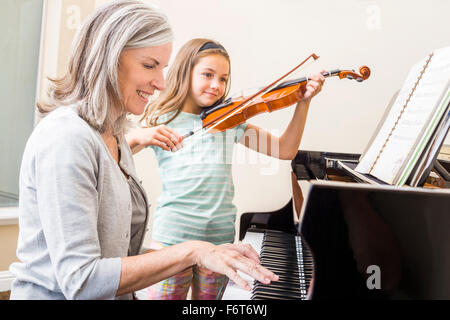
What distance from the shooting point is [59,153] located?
71cm

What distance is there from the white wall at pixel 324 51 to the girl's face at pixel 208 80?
0.82 ft

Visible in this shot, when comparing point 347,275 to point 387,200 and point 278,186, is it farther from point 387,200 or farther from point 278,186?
point 278,186

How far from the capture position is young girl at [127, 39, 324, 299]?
5.32 feet

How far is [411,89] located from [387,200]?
0.48m

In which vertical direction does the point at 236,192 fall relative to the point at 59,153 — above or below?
below

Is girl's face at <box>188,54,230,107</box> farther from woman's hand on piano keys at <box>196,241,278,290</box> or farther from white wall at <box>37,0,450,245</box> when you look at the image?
woman's hand on piano keys at <box>196,241,278,290</box>

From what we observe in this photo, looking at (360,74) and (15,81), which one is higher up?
(360,74)

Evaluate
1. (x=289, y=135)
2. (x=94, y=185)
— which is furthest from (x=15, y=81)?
(x=94, y=185)

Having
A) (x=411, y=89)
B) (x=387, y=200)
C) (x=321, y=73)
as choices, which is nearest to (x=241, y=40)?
(x=321, y=73)

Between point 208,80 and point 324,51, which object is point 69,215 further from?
point 324,51

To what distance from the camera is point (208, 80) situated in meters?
1.74

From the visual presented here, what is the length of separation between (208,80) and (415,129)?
110 centimetres

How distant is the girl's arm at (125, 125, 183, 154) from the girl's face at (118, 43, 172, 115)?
393 mm

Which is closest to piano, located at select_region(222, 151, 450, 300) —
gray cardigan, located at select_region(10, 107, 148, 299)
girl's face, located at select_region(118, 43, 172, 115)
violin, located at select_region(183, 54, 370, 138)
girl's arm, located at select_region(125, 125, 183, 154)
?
gray cardigan, located at select_region(10, 107, 148, 299)
